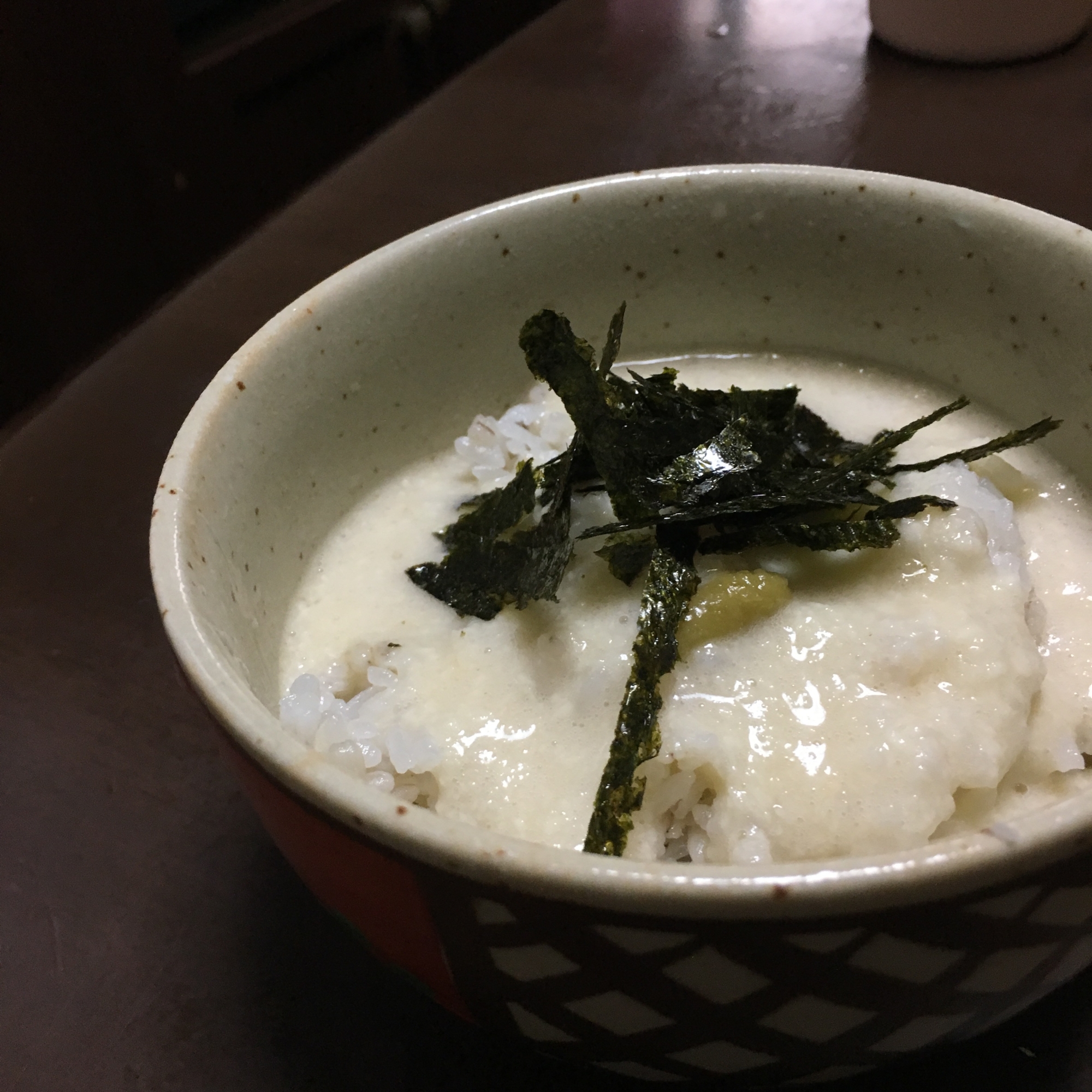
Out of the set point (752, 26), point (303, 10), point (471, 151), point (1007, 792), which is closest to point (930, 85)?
point (752, 26)

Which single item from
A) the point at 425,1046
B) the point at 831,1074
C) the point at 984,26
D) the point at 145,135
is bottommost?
the point at 425,1046

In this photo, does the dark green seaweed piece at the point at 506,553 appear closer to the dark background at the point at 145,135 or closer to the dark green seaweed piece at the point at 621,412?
the dark green seaweed piece at the point at 621,412

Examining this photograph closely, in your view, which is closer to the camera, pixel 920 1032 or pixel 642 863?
pixel 642 863

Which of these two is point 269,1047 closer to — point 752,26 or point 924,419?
point 924,419

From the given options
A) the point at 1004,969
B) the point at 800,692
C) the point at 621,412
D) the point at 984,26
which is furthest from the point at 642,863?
the point at 984,26

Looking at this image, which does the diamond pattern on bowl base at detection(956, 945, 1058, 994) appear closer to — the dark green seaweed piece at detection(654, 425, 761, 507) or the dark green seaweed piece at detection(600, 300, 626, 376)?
the dark green seaweed piece at detection(654, 425, 761, 507)

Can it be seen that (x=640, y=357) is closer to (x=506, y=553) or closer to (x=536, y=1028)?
(x=506, y=553)

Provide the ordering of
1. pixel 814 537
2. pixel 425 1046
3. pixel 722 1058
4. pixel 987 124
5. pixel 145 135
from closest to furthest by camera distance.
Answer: pixel 722 1058 → pixel 425 1046 → pixel 814 537 → pixel 987 124 → pixel 145 135
